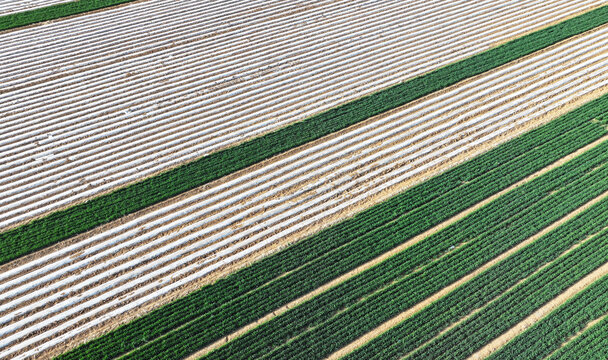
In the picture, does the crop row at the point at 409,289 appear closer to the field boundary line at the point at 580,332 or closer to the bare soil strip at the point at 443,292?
the bare soil strip at the point at 443,292

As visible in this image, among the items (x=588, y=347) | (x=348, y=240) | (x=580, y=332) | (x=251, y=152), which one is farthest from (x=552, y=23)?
(x=251, y=152)

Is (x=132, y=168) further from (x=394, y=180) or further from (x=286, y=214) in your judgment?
(x=394, y=180)

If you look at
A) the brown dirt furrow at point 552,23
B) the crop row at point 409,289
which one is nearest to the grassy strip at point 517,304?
the crop row at point 409,289

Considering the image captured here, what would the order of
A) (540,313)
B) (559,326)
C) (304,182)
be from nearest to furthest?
(559,326) < (540,313) < (304,182)

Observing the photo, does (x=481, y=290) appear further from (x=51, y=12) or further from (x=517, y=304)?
(x=51, y=12)

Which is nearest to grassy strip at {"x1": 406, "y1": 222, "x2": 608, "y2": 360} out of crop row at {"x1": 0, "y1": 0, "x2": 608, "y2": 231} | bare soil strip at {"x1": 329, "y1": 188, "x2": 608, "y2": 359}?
bare soil strip at {"x1": 329, "y1": 188, "x2": 608, "y2": 359}
